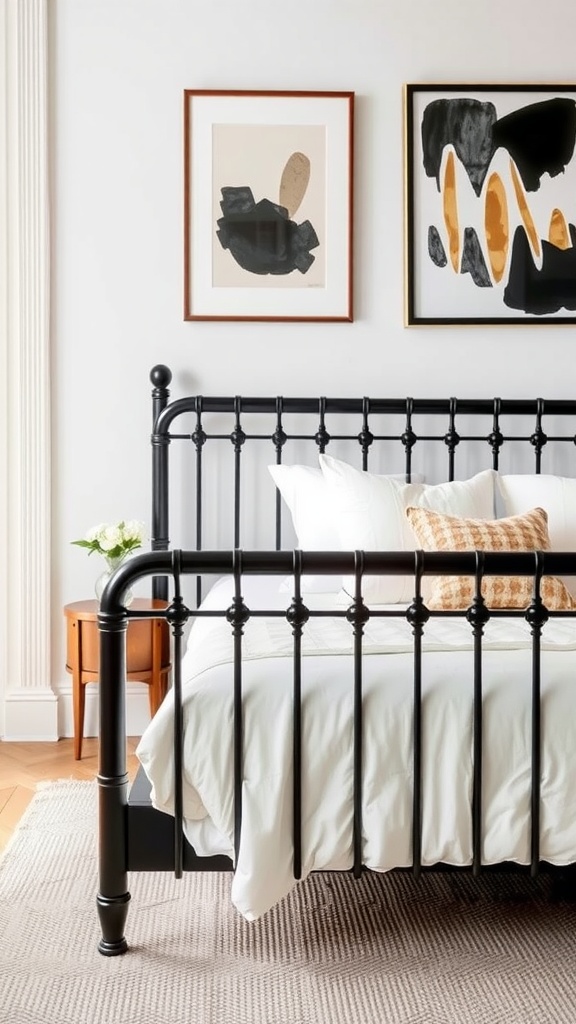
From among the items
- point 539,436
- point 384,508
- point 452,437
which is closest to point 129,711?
point 384,508

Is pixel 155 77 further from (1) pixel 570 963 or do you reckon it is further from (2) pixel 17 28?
(1) pixel 570 963

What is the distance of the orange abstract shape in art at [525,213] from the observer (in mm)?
3236

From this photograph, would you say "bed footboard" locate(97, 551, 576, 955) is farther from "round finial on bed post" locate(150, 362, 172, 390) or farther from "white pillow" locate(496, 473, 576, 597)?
"round finial on bed post" locate(150, 362, 172, 390)

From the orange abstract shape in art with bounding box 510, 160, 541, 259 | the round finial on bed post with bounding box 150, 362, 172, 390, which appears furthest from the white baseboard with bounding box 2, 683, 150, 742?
the orange abstract shape in art with bounding box 510, 160, 541, 259

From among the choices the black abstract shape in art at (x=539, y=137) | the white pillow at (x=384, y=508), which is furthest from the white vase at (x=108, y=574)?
the black abstract shape in art at (x=539, y=137)

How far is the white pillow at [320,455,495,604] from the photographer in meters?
2.46

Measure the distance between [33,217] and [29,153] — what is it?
0.21 metres

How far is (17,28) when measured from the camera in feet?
10.2

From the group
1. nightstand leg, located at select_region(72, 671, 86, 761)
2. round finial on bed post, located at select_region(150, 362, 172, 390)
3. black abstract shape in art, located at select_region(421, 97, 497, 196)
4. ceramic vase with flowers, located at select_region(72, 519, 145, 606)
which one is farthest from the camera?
black abstract shape in art, located at select_region(421, 97, 497, 196)

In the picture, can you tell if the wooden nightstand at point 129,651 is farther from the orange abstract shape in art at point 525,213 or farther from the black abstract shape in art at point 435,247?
the orange abstract shape in art at point 525,213

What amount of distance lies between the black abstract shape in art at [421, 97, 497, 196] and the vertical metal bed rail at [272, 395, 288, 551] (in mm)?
970

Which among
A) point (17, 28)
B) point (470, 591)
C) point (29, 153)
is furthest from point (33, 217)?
point (470, 591)

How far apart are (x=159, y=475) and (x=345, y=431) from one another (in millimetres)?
663

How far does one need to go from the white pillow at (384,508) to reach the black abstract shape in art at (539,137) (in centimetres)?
122
